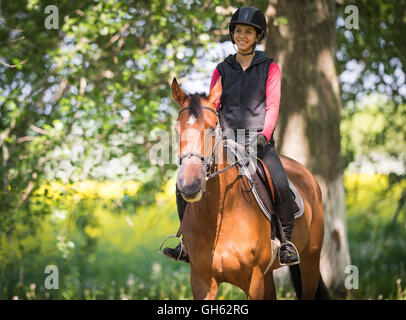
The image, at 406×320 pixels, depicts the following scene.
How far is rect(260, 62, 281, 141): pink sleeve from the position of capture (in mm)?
4430

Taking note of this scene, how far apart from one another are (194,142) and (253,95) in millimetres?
1333

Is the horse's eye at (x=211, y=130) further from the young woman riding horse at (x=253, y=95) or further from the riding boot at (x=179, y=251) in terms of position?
the riding boot at (x=179, y=251)

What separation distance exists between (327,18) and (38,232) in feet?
20.6

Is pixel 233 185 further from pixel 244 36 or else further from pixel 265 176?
pixel 244 36

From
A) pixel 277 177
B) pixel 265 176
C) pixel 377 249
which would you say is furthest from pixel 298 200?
pixel 377 249

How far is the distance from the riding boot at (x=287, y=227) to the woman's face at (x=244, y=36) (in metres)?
1.64

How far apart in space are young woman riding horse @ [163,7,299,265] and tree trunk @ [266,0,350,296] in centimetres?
280

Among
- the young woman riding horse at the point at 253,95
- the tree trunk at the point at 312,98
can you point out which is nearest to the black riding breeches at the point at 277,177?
the young woman riding horse at the point at 253,95

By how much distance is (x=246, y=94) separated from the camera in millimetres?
4707

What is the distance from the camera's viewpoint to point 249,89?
470cm

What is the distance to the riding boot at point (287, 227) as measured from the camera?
4652 millimetres

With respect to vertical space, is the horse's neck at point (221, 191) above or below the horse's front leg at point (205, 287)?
above

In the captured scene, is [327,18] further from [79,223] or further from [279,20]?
[79,223]
